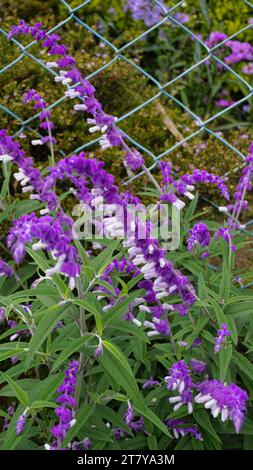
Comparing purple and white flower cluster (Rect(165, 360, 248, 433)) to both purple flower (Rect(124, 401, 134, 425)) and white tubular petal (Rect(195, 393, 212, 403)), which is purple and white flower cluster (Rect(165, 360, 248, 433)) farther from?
purple flower (Rect(124, 401, 134, 425))

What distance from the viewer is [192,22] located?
481 centimetres

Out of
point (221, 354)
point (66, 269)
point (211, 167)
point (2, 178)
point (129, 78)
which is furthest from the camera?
point (129, 78)

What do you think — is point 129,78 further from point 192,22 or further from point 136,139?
point 192,22

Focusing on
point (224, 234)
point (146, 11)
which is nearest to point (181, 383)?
point (224, 234)

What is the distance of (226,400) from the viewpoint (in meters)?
1.77

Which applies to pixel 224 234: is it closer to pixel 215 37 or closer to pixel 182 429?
pixel 182 429

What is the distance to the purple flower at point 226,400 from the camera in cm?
172

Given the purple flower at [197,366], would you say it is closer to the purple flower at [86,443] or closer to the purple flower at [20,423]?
the purple flower at [86,443]

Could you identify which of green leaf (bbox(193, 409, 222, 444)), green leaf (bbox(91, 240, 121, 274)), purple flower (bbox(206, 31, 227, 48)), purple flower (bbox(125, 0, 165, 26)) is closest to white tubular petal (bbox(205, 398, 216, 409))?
green leaf (bbox(193, 409, 222, 444))

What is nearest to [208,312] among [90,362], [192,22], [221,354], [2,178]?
[221,354]

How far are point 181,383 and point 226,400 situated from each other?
256 mm

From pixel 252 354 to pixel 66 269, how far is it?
1.03 metres

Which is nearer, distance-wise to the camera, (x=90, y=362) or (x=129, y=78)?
(x=90, y=362)

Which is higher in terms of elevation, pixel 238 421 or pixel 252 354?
pixel 238 421
